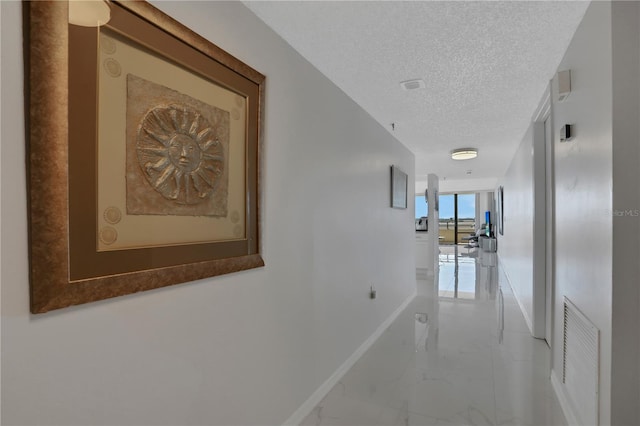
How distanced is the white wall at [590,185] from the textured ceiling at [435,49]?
0.24 metres

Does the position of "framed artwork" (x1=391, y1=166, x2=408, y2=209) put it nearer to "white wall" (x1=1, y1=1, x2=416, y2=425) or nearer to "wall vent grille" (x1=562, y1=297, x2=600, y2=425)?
"white wall" (x1=1, y1=1, x2=416, y2=425)

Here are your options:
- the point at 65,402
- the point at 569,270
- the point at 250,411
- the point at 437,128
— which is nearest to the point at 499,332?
the point at 569,270

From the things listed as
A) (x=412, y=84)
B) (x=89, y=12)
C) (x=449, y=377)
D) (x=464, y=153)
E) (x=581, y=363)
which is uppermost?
(x=412, y=84)

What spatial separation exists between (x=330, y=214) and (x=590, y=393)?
1794 mm

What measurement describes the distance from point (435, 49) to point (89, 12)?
6.24ft

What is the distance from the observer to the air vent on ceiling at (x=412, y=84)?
2695mm

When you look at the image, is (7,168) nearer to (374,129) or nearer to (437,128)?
(374,129)

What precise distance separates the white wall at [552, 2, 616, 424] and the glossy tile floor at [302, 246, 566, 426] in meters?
0.44

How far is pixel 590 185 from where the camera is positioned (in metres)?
1.75

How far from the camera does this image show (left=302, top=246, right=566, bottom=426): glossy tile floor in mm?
2174

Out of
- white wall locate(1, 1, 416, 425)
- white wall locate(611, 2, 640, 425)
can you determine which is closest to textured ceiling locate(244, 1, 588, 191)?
white wall locate(1, 1, 416, 425)

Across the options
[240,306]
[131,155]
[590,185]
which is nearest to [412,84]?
[590,185]

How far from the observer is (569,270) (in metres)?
2.15

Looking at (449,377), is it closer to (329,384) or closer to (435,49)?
(329,384)
